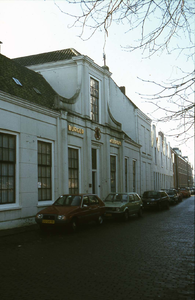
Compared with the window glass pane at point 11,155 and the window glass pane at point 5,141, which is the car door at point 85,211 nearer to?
the window glass pane at point 11,155

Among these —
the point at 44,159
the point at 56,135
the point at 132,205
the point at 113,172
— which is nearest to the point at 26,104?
the point at 56,135

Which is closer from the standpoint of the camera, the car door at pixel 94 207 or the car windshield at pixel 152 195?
the car door at pixel 94 207

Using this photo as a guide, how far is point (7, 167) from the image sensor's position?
14125mm

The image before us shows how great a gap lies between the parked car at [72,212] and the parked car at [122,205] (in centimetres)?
173

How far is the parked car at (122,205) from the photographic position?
55.6 feet

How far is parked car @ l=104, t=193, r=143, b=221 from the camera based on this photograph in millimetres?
16953

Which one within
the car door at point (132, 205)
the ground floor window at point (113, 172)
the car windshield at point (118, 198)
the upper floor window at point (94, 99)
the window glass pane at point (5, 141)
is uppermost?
the upper floor window at point (94, 99)

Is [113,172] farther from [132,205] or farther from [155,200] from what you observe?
[132,205]

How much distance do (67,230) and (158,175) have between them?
3760 cm

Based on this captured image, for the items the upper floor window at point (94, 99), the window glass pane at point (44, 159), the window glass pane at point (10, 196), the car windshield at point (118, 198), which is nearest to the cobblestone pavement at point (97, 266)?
the window glass pane at point (10, 196)

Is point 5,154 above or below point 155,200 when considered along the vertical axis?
above

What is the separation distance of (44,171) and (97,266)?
1005 cm

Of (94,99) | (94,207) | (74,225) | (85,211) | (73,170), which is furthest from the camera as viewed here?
(94,99)

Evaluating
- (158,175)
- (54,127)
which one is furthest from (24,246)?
(158,175)
